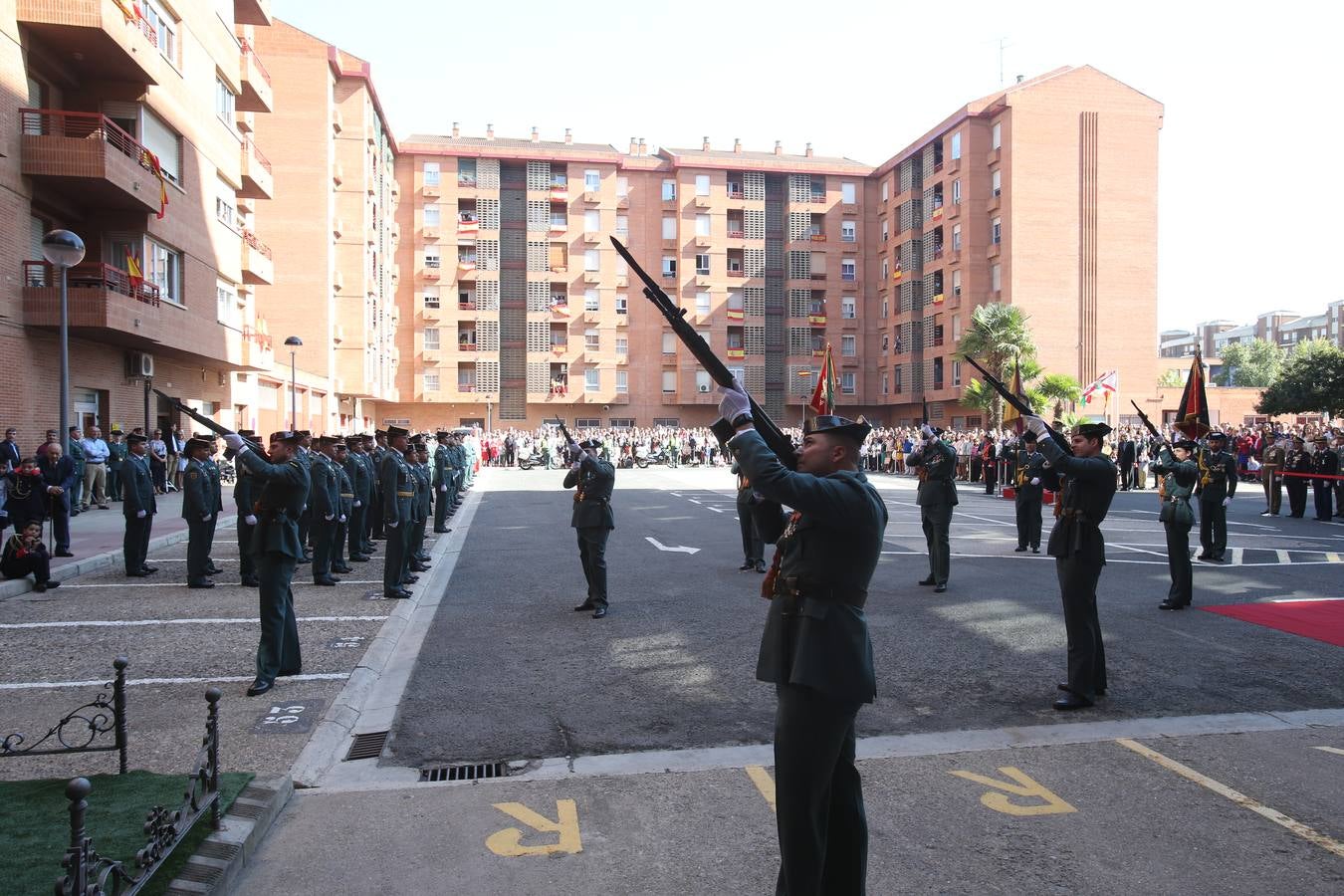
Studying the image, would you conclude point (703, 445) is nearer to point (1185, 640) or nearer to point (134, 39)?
point (134, 39)

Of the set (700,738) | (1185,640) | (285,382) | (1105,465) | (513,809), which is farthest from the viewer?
(285,382)

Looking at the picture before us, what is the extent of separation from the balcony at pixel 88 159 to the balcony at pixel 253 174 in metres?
9.07

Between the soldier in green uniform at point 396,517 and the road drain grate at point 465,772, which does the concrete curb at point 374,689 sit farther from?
the road drain grate at point 465,772

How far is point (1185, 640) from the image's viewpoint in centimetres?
815

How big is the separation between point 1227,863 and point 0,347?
22.4 meters

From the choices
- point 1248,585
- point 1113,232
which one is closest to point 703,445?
point 1113,232

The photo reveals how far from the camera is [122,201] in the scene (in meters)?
21.6

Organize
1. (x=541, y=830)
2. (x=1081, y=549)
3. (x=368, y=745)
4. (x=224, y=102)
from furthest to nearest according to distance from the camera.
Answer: (x=224, y=102) → (x=1081, y=549) → (x=368, y=745) → (x=541, y=830)

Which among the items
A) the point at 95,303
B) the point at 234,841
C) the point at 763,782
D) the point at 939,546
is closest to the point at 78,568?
the point at 234,841

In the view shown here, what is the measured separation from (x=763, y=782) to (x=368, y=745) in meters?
2.51

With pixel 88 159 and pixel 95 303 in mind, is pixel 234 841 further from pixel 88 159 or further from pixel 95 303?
pixel 88 159

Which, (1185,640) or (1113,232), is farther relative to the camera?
(1113,232)

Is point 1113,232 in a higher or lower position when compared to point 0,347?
higher

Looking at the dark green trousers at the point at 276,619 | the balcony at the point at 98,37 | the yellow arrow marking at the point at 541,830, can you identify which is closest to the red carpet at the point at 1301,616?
the yellow arrow marking at the point at 541,830
